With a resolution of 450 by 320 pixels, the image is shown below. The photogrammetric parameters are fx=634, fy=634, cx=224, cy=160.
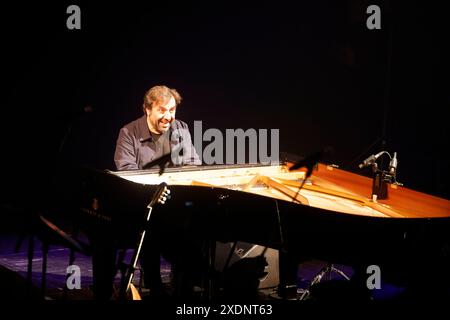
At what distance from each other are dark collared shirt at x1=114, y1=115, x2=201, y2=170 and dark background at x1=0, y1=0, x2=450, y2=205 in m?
1.26

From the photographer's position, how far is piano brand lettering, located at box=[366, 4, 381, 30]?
709 cm

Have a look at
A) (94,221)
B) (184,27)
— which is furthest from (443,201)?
(184,27)

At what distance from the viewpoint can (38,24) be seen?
20.6ft

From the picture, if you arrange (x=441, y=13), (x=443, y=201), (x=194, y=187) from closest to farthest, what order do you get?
(x=194, y=187)
(x=443, y=201)
(x=441, y=13)

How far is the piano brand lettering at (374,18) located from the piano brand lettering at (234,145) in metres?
1.65

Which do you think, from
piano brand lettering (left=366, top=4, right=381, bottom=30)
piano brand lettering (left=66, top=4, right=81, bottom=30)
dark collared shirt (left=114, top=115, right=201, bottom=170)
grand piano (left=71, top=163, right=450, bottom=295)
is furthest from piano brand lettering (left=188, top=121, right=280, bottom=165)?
grand piano (left=71, top=163, right=450, bottom=295)

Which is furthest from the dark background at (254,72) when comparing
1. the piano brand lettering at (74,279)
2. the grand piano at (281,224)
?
the grand piano at (281,224)

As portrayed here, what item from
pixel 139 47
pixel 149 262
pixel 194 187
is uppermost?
pixel 139 47

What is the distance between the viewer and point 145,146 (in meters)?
5.47

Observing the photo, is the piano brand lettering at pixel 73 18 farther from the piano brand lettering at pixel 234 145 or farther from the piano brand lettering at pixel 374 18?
the piano brand lettering at pixel 374 18

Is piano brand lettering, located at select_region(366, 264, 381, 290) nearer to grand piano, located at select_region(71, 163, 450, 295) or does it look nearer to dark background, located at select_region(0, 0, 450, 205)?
grand piano, located at select_region(71, 163, 450, 295)

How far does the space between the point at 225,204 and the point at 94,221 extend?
86 centimetres

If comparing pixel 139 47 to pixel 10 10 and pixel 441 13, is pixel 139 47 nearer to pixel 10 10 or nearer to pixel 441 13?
pixel 10 10
